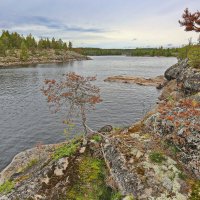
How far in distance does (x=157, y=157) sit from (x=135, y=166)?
4.18ft

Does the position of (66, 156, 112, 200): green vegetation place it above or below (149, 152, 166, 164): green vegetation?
below

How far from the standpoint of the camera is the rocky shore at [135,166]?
36.4ft

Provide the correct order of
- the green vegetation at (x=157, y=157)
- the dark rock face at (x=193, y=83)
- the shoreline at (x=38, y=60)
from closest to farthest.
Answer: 1. the green vegetation at (x=157, y=157)
2. the dark rock face at (x=193, y=83)
3. the shoreline at (x=38, y=60)

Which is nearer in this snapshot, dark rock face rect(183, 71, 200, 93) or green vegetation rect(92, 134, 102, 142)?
green vegetation rect(92, 134, 102, 142)

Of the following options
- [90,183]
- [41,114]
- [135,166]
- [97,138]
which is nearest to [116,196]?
[135,166]

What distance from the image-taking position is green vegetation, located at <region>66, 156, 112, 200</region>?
40.4 ft

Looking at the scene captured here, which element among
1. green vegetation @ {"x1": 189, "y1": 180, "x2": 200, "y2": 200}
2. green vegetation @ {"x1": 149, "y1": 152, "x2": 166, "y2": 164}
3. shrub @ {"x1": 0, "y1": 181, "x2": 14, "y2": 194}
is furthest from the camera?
shrub @ {"x1": 0, "y1": 181, "x2": 14, "y2": 194}

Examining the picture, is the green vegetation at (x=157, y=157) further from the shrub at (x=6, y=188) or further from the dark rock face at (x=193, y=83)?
the dark rock face at (x=193, y=83)

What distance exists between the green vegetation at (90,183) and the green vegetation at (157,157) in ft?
9.42

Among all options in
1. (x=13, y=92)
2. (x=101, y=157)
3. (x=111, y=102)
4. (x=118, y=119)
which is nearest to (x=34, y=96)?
(x=13, y=92)

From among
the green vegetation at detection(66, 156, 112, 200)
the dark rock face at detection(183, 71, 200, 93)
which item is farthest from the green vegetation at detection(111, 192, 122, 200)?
the dark rock face at detection(183, 71, 200, 93)

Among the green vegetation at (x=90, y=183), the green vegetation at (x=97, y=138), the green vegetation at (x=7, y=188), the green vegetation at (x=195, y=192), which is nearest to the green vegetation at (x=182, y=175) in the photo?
the green vegetation at (x=195, y=192)

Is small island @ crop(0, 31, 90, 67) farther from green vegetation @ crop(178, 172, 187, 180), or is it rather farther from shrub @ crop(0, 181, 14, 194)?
green vegetation @ crop(178, 172, 187, 180)

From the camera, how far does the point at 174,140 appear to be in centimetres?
1262
